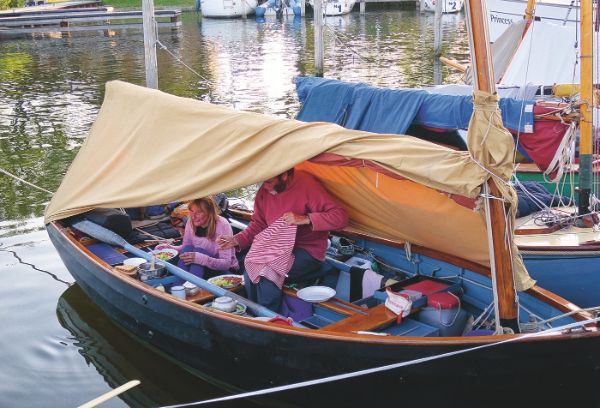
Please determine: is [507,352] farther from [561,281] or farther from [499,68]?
[499,68]

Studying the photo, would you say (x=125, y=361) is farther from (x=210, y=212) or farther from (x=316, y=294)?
(x=316, y=294)

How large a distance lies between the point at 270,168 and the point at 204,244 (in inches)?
80.3

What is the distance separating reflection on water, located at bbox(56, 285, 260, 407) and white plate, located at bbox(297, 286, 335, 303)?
120 centimetres

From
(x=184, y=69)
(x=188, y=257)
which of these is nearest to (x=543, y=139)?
(x=188, y=257)

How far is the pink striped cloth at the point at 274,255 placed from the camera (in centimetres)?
786

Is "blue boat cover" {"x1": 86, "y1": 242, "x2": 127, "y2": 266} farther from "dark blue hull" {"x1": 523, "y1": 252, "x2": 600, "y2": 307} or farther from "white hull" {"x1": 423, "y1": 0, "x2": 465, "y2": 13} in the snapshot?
"white hull" {"x1": 423, "y1": 0, "x2": 465, "y2": 13}

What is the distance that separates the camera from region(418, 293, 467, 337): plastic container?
7.23 m

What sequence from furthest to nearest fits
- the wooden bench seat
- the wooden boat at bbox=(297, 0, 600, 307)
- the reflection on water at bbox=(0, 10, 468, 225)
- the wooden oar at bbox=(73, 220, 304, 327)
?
the reflection on water at bbox=(0, 10, 468, 225)
the wooden boat at bbox=(297, 0, 600, 307)
the wooden oar at bbox=(73, 220, 304, 327)
the wooden bench seat

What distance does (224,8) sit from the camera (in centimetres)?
5497

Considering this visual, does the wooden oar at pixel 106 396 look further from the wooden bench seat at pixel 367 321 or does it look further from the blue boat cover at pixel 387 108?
the blue boat cover at pixel 387 108

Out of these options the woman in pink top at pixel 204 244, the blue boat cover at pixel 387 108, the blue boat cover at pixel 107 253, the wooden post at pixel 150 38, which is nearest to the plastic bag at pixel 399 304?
the woman in pink top at pixel 204 244

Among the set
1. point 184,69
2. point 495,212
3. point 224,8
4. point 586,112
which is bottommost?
point 184,69

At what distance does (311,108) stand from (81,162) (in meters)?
3.90

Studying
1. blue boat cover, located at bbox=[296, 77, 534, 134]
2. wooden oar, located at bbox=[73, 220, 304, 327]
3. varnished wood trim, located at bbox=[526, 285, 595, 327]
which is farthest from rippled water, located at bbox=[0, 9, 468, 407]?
blue boat cover, located at bbox=[296, 77, 534, 134]
